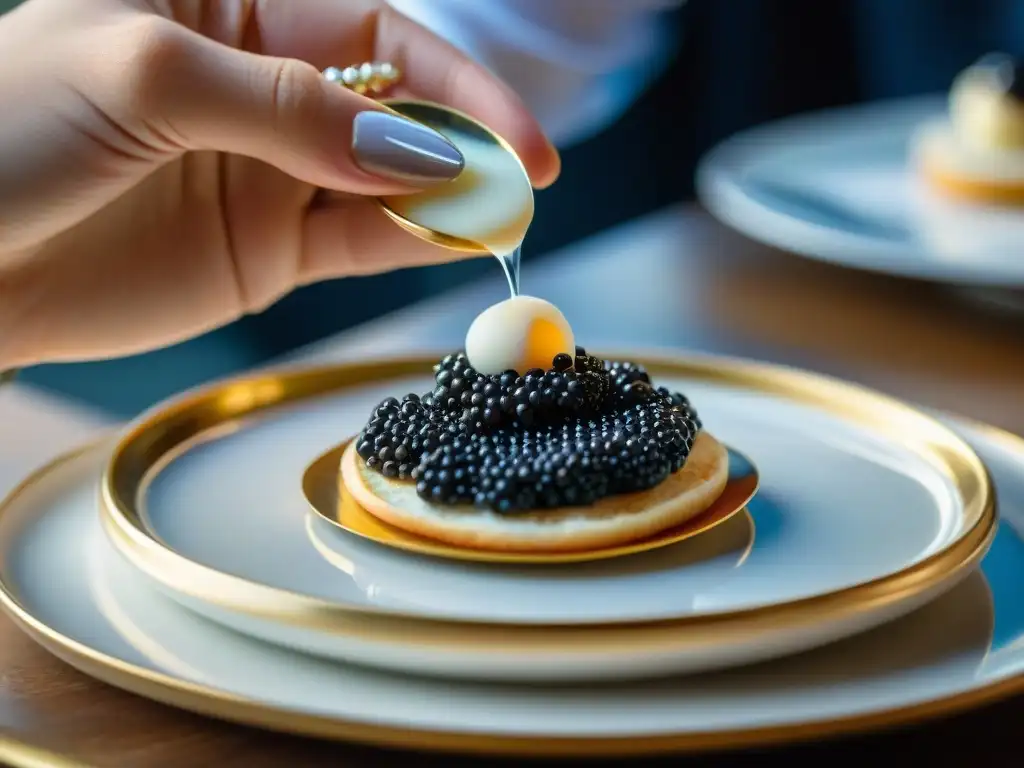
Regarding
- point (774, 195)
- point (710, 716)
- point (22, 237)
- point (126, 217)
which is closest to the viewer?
point (710, 716)

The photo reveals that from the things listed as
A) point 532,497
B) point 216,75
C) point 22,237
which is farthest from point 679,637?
point 22,237

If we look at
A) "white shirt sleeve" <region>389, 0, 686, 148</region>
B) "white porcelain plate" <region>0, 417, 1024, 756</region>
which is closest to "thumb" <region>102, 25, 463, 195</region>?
"white porcelain plate" <region>0, 417, 1024, 756</region>

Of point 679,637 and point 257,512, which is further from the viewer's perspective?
point 257,512

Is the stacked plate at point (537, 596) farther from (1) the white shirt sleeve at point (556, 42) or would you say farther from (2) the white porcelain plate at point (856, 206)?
(1) the white shirt sleeve at point (556, 42)

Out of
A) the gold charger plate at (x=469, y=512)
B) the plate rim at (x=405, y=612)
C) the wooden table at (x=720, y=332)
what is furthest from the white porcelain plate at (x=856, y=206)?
the gold charger plate at (x=469, y=512)

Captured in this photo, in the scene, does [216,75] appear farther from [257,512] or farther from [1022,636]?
[1022,636]

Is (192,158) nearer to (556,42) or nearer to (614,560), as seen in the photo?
(614,560)
